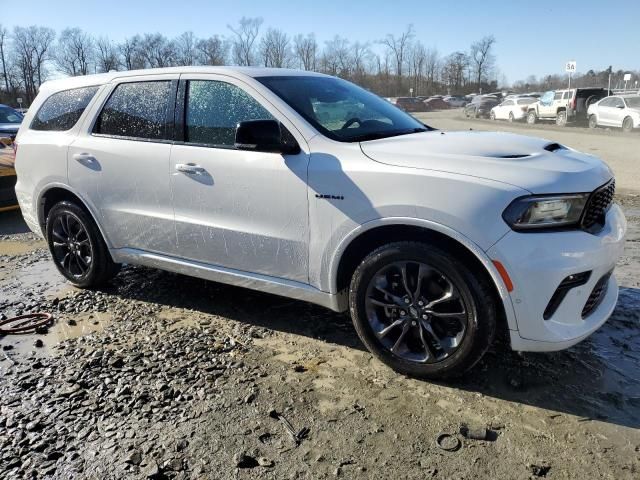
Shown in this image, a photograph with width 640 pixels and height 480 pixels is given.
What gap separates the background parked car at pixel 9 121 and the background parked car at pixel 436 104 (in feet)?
164

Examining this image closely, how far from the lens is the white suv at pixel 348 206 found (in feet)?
9.05

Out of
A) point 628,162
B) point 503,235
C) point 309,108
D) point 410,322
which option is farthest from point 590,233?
point 628,162

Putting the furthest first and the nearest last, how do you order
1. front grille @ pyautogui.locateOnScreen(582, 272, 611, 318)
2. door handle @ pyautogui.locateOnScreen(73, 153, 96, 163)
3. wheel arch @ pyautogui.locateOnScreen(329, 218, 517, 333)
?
1. door handle @ pyautogui.locateOnScreen(73, 153, 96, 163)
2. front grille @ pyautogui.locateOnScreen(582, 272, 611, 318)
3. wheel arch @ pyautogui.locateOnScreen(329, 218, 517, 333)

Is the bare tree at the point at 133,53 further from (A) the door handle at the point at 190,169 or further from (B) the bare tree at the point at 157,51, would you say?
(A) the door handle at the point at 190,169

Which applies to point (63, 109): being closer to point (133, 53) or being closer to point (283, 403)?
point (283, 403)

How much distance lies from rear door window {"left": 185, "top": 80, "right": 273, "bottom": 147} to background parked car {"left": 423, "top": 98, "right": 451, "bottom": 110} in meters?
56.1

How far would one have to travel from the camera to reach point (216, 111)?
378 centimetres

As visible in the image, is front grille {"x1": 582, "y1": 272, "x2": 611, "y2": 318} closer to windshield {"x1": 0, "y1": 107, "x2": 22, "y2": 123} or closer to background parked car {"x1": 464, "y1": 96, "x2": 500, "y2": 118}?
windshield {"x1": 0, "y1": 107, "x2": 22, "y2": 123}

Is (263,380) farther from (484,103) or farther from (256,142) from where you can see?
(484,103)

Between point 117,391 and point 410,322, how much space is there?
1.75m

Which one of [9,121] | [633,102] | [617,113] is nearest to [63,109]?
[9,121]

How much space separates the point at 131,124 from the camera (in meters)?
4.21

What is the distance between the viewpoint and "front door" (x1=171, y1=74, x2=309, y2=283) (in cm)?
338

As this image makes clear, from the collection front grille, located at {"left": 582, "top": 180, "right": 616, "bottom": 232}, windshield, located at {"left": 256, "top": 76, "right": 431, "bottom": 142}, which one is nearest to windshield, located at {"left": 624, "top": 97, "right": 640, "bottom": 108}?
windshield, located at {"left": 256, "top": 76, "right": 431, "bottom": 142}
